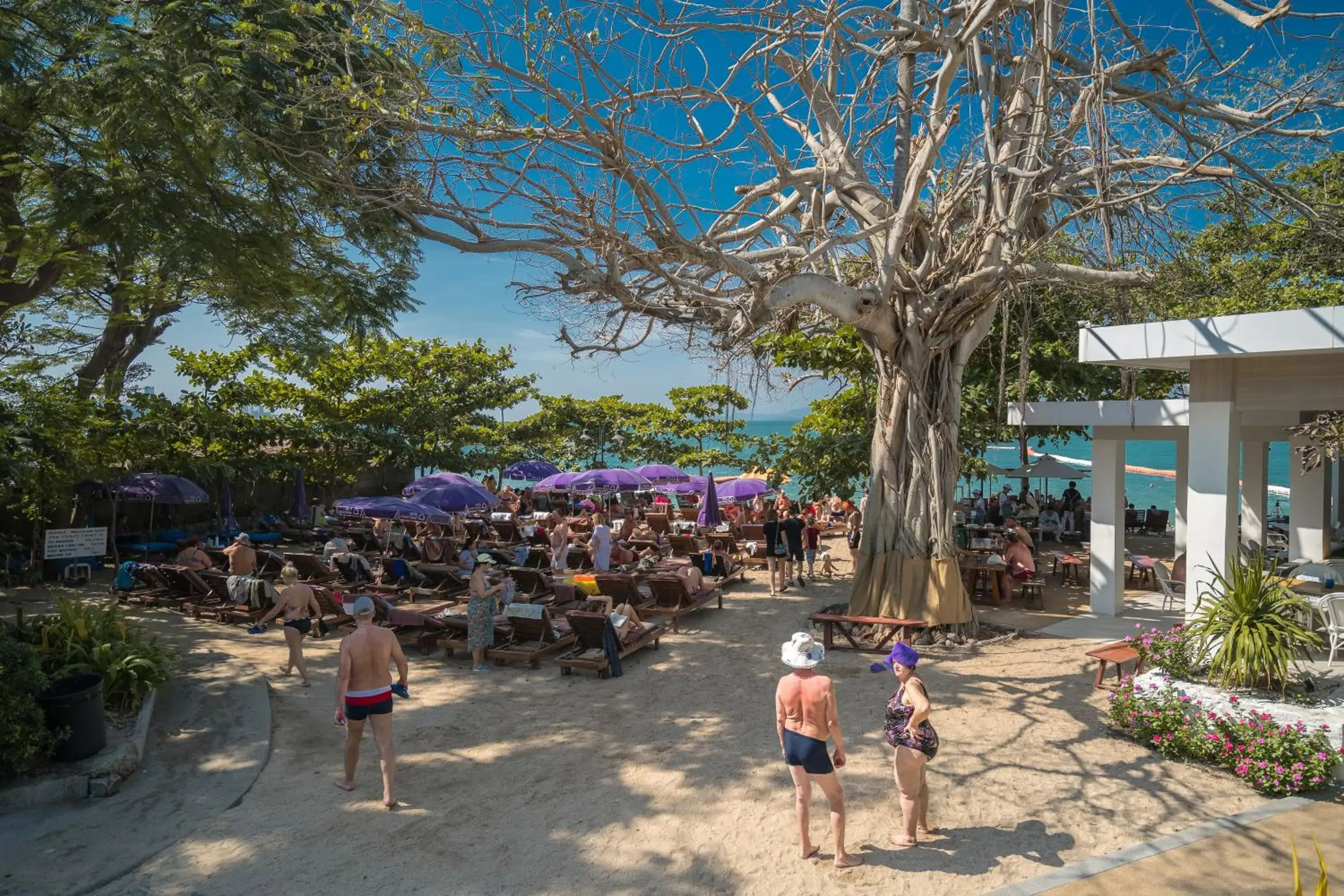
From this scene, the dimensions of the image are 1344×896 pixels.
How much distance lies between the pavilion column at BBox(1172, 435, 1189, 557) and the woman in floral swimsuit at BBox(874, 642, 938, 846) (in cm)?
1131

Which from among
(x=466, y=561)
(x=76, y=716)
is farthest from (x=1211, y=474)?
(x=466, y=561)

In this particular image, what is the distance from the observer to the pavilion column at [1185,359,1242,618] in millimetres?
8609

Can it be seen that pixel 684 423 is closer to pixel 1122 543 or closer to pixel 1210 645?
pixel 1122 543

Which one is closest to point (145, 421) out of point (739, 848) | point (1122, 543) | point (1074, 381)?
point (739, 848)

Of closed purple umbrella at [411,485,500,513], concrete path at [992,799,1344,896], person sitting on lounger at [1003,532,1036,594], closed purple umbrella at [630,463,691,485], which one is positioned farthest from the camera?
closed purple umbrella at [630,463,691,485]

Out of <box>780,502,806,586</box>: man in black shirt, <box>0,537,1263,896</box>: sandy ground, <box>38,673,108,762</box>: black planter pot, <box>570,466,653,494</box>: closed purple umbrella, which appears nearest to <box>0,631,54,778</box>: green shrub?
<box>38,673,108,762</box>: black planter pot

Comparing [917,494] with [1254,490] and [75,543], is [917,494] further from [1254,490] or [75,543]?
[75,543]

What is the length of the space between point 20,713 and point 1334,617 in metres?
11.7

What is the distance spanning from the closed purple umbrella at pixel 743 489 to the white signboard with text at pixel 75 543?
12.2 metres

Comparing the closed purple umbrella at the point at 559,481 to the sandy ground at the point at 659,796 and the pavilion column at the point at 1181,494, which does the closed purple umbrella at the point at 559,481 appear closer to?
the sandy ground at the point at 659,796

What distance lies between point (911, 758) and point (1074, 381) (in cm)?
1462

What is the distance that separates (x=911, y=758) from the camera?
17.0 ft

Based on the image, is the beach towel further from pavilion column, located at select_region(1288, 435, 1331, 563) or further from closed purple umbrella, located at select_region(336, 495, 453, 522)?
pavilion column, located at select_region(1288, 435, 1331, 563)

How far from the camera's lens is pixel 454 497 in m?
17.2
